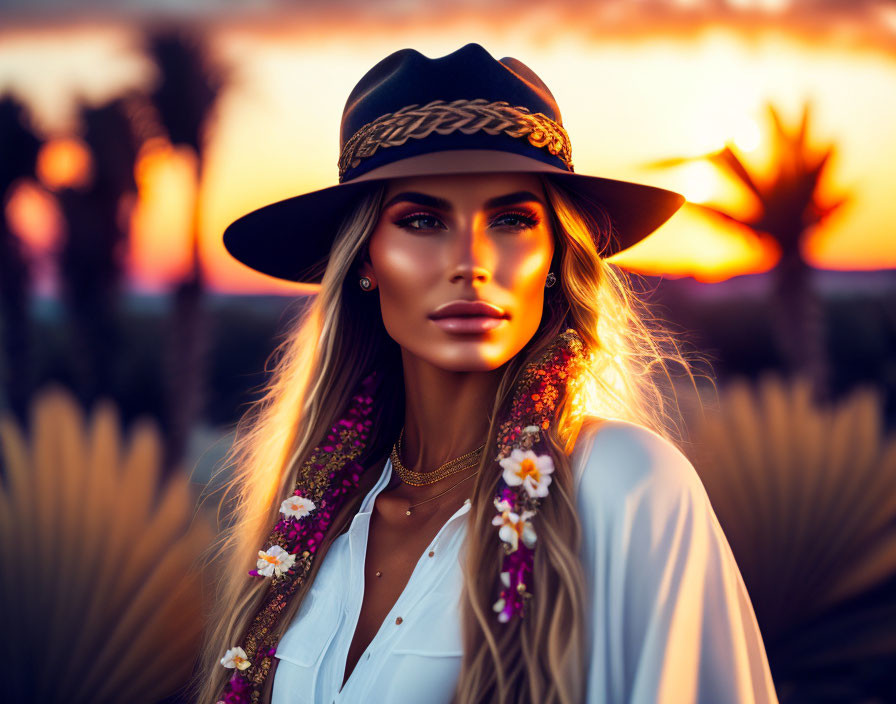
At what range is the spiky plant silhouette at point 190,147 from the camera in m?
4.62

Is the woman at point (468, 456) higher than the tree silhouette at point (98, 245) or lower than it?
lower

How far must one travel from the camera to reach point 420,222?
175 cm

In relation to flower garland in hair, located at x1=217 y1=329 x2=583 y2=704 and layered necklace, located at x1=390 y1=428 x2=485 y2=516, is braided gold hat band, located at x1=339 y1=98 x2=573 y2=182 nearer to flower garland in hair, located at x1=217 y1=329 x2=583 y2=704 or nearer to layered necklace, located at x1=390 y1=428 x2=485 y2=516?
flower garland in hair, located at x1=217 y1=329 x2=583 y2=704

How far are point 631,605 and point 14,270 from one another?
4.44 meters

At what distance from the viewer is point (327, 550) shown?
2.05 m

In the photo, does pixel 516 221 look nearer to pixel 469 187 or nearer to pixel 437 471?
pixel 469 187

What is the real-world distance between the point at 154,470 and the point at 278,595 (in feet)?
4.13

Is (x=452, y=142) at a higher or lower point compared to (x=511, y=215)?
higher

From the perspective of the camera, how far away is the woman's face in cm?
165

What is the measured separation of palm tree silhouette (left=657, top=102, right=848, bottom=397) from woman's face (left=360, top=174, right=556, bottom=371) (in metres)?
3.02

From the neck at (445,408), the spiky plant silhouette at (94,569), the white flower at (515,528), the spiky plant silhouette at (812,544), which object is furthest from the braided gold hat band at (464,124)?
the spiky plant silhouette at (812,544)

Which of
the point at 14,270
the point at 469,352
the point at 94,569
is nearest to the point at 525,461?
the point at 469,352

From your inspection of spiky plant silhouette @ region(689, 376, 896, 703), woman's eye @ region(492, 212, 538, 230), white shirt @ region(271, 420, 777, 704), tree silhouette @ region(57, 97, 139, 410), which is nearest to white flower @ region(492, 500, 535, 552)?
white shirt @ region(271, 420, 777, 704)

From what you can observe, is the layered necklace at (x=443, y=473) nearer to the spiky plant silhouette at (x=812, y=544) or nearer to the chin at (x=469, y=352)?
the chin at (x=469, y=352)
